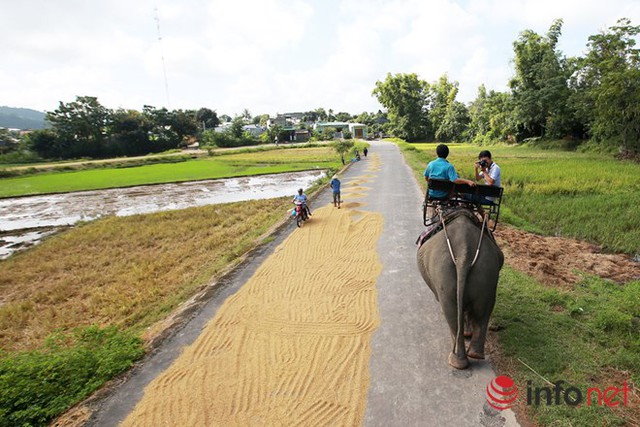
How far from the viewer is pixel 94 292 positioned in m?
7.58

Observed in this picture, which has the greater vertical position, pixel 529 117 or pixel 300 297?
pixel 529 117

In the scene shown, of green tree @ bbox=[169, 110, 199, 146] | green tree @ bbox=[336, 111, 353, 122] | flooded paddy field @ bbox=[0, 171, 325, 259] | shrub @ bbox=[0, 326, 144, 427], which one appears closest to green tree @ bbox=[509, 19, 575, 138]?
flooded paddy field @ bbox=[0, 171, 325, 259]

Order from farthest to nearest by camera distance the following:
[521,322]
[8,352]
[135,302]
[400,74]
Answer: [400,74] < [135,302] < [8,352] < [521,322]

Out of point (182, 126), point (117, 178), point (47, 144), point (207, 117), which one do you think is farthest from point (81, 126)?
point (207, 117)

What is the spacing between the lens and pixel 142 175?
30078 mm

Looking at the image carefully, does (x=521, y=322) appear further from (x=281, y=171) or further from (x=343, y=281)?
(x=281, y=171)

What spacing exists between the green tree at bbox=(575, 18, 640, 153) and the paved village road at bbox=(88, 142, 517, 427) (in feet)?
76.3

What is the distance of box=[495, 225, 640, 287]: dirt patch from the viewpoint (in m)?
6.19

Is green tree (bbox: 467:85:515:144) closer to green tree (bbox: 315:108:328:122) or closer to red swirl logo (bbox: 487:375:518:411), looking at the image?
red swirl logo (bbox: 487:375:518:411)

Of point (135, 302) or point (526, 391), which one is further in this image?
point (135, 302)

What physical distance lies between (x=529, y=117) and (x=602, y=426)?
119 feet

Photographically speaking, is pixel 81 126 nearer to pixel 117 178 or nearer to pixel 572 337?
pixel 117 178

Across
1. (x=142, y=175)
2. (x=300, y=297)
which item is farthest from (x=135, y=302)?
(x=142, y=175)

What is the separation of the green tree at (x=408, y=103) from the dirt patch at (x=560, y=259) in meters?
55.6
